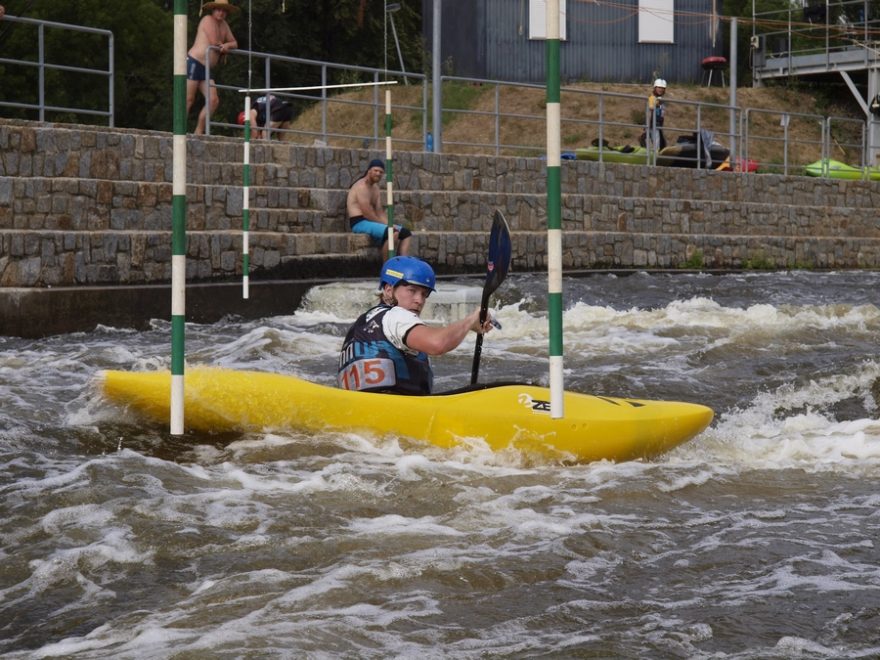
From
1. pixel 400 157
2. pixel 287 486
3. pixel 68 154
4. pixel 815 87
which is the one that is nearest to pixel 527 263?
pixel 400 157

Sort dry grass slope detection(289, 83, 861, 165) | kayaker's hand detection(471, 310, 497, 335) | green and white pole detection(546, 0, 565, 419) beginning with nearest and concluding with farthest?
green and white pole detection(546, 0, 565, 419), kayaker's hand detection(471, 310, 497, 335), dry grass slope detection(289, 83, 861, 165)

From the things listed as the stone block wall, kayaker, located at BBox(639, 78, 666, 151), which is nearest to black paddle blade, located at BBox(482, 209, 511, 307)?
the stone block wall

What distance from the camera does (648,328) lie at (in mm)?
11867

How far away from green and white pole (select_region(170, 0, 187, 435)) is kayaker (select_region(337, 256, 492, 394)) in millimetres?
887

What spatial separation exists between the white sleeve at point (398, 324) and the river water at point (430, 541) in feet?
1.52

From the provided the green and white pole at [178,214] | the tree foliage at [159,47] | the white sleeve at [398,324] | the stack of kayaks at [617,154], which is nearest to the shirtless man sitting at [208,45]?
the stack of kayaks at [617,154]

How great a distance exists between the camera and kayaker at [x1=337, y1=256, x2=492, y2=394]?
614cm

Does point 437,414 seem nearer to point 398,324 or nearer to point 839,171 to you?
point 398,324

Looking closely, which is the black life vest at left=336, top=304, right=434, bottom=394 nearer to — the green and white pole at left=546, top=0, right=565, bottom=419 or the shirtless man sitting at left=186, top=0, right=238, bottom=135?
the green and white pole at left=546, top=0, right=565, bottom=419

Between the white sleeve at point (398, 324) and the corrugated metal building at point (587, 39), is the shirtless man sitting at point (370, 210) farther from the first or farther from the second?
the corrugated metal building at point (587, 39)

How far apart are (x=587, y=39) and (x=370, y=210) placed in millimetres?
15589

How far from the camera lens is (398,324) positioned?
615 centimetres

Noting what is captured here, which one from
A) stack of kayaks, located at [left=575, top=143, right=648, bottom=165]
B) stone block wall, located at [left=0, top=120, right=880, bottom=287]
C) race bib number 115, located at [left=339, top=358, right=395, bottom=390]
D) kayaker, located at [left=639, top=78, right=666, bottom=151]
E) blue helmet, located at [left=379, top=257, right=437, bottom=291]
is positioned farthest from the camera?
stack of kayaks, located at [left=575, top=143, right=648, bottom=165]

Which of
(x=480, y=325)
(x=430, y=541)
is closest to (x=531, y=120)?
(x=480, y=325)
